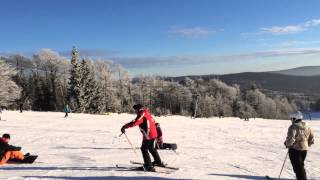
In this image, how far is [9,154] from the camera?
47.7 ft

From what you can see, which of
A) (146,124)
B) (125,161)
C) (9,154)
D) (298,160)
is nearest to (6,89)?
(9,154)

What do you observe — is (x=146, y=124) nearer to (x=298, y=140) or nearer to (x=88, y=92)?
(x=298, y=140)

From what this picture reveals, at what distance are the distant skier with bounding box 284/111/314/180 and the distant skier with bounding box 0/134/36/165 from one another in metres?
8.30

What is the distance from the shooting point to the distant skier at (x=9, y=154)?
46.8 feet

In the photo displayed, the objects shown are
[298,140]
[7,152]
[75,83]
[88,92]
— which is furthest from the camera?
[88,92]

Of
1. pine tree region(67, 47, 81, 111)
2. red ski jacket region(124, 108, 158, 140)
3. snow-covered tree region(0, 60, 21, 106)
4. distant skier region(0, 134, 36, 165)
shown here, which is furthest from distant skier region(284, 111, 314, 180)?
pine tree region(67, 47, 81, 111)

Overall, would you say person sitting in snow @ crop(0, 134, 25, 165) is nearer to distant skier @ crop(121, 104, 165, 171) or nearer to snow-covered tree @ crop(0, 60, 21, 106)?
distant skier @ crop(121, 104, 165, 171)

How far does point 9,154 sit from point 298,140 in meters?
8.95

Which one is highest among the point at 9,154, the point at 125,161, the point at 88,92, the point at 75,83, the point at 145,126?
the point at 75,83

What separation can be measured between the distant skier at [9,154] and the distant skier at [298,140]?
830 centimetres

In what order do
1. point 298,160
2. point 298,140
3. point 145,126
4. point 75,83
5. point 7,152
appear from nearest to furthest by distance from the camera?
point 298,140
point 298,160
point 145,126
point 7,152
point 75,83

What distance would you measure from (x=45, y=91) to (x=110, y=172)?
70256 millimetres

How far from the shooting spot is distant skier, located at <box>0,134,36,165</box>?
14266 millimetres

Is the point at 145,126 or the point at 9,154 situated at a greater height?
the point at 145,126
